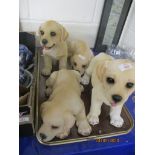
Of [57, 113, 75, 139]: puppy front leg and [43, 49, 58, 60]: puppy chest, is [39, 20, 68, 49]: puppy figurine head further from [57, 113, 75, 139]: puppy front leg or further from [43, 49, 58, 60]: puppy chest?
[57, 113, 75, 139]: puppy front leg

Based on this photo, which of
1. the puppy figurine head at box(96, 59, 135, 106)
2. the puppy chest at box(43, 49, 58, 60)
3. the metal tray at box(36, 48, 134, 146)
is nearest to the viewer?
the puppy figurine head at box(96, 59, 135, 106)

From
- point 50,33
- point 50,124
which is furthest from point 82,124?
point 50,33

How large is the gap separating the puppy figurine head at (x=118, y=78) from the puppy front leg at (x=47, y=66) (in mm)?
354

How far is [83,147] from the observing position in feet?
2.12

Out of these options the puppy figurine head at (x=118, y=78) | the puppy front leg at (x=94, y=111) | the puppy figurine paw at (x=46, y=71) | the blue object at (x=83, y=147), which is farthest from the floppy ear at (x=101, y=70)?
the puppy figurine paw at (x=46, y=71)

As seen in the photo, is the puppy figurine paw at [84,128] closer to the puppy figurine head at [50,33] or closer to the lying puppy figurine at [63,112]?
the lying puppy figurine at [63,112]

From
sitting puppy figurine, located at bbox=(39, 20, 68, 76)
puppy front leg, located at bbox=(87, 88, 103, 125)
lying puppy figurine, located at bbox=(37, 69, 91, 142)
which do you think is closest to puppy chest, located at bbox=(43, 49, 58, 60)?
sitting puppy figurine, located at bbox=(39, 20, 68, 76)

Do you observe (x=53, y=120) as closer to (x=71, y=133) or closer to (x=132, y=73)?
(x=71, y=133)

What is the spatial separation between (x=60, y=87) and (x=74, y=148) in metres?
0.20

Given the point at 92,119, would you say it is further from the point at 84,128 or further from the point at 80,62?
the point at 80,62

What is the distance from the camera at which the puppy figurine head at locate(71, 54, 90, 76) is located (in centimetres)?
84

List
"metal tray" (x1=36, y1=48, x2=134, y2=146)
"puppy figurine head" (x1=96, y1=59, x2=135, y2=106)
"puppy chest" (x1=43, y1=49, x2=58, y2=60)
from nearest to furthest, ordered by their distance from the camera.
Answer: "puppy figurine head" (x1=96, y1=59, x2=135, y2=106) < "metal tray" (x1=36, y1=48, x2=134, y2=146) < "puppy chest" (x1=43, y1=49, x2=58, y2=60)

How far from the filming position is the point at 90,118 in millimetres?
708
